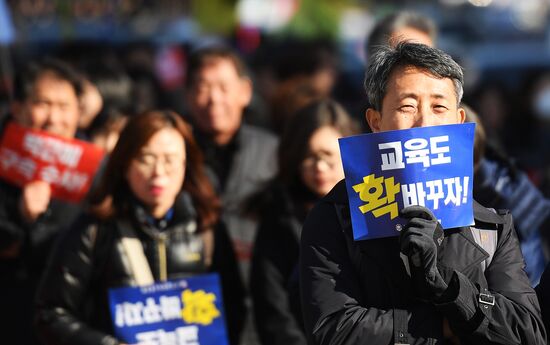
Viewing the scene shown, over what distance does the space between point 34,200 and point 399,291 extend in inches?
108

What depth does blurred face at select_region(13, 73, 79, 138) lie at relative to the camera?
18.9ft

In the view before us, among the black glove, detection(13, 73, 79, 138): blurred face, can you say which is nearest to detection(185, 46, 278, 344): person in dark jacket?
detection(13, 73, 79, 138): blurred face

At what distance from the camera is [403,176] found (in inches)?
124

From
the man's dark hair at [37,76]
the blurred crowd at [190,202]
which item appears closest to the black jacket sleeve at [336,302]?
the blurred crowd at [190,202]

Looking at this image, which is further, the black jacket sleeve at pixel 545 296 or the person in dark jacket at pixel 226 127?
the person in dark jacket at pixel 226 127

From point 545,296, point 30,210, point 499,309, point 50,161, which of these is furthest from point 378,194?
point 50,161

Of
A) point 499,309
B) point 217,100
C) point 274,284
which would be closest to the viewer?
point 499,309

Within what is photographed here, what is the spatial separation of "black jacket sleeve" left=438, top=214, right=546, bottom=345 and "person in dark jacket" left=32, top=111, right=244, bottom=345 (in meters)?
1.85

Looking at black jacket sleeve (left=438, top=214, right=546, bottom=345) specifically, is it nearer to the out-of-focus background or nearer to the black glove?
the black glove

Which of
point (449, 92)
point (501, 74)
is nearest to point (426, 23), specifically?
point (449, 92)

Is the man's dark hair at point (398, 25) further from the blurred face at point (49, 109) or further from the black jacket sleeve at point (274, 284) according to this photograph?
the blurred face at point (49, 109)

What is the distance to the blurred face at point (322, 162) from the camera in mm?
5031

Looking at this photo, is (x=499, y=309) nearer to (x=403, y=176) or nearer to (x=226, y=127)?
(x=403, y=176)

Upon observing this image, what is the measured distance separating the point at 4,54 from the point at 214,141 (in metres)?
1.78
